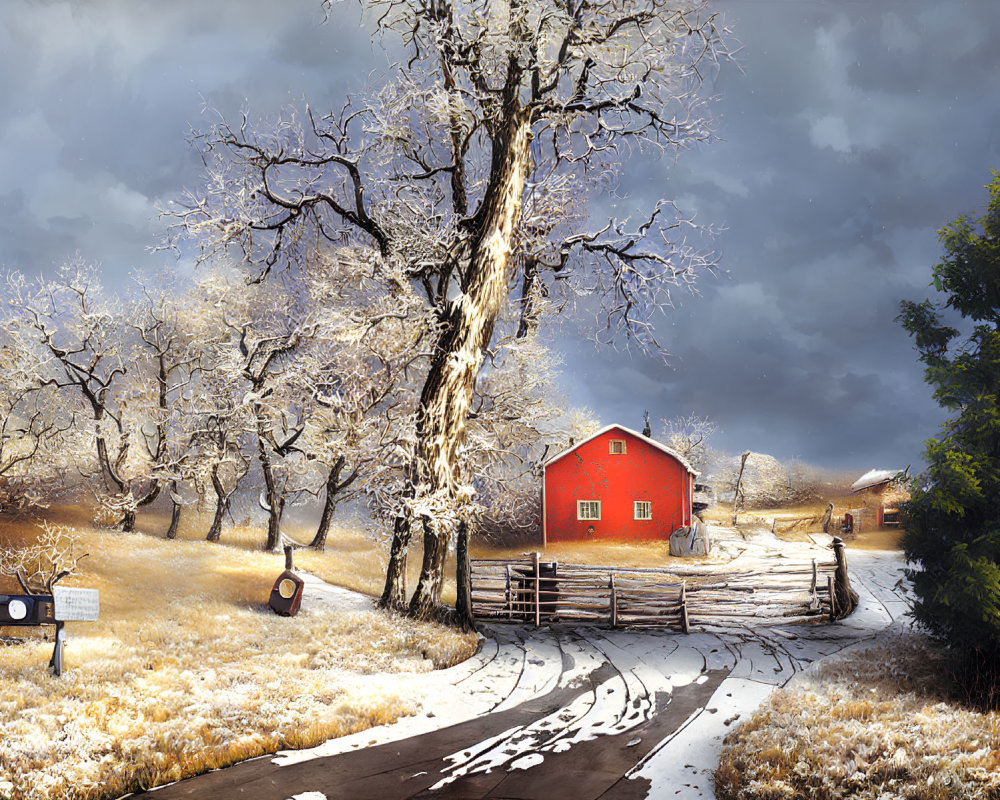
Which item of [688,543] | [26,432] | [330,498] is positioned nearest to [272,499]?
[330,498]

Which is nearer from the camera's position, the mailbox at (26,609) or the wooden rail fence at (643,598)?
the mailbox at (26,609)

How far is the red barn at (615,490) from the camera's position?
2412 cm

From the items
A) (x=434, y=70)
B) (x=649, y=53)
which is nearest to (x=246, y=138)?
(x=434, y=70)

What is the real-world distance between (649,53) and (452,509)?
302 inches

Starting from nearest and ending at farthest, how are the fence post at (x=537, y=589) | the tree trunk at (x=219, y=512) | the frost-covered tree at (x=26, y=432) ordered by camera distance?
the fence post at (x=537, y=589) < the frost-covered tree at (x=26, y=432) < the tree trunk at (x=219, y=512)

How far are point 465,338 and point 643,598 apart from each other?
5.77 meters

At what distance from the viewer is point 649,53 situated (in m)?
10.7

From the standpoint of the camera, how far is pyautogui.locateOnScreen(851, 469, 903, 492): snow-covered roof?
30344 millimetres

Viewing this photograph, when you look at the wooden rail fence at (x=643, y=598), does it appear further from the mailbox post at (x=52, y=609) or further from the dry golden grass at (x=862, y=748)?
the mailbox post at (x=52, y=609)

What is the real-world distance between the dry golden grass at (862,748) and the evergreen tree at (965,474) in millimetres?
879

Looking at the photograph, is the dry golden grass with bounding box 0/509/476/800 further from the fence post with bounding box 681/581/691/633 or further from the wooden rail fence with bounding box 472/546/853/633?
the fence post with bounding box 681/581/691/633

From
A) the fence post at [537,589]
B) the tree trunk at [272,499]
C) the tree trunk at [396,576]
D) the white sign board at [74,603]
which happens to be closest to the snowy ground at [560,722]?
the fence post at [537,589]

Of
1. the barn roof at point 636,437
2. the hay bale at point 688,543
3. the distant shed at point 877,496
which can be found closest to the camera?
the hay bale at point 688,543

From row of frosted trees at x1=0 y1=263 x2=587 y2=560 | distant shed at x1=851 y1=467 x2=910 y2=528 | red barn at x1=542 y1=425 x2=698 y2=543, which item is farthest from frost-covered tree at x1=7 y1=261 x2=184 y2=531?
distant shed at x1=851 y1=467 x2=910 y2=528
